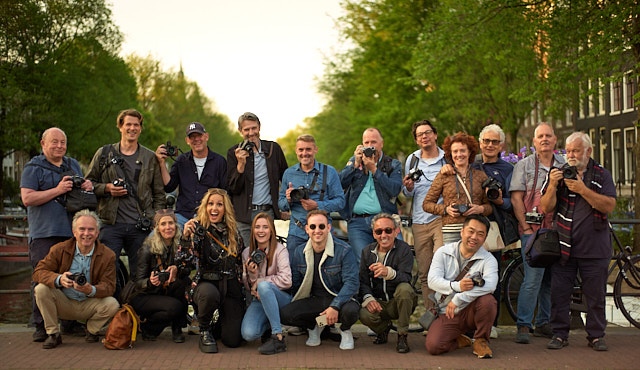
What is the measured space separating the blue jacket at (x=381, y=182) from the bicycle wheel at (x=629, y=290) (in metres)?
2.47

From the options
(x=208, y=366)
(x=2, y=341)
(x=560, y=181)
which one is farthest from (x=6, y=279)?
(x=560, y=181)

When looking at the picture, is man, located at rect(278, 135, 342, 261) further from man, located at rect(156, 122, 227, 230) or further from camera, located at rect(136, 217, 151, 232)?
camera, located at rect(136, 217, 151, 232)

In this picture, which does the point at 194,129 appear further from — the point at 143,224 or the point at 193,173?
the point at 143,224

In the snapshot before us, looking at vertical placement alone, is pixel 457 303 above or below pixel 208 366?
above

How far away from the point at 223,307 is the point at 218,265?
1.28ft

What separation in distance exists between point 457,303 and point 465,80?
21954 mm

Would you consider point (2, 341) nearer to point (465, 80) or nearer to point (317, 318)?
point (317, 318)

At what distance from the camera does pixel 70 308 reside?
6348mm

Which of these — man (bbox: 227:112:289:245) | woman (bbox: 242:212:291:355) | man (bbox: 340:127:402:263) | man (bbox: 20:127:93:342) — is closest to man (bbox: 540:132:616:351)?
man (bbox: 340:127:402:263)

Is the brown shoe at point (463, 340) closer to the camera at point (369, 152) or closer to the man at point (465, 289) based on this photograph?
the man at point (465, 289)

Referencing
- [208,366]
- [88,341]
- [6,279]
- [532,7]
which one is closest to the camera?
[208,366]

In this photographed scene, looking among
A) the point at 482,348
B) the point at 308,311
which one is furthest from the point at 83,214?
the point at 482,348

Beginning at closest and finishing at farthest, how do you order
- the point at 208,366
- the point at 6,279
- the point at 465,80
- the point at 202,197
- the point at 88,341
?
the point at 208,366 → the point at 88,341 → the point at 202,197 → the point at 6,279 → the point at 465,80

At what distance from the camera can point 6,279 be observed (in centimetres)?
2195
